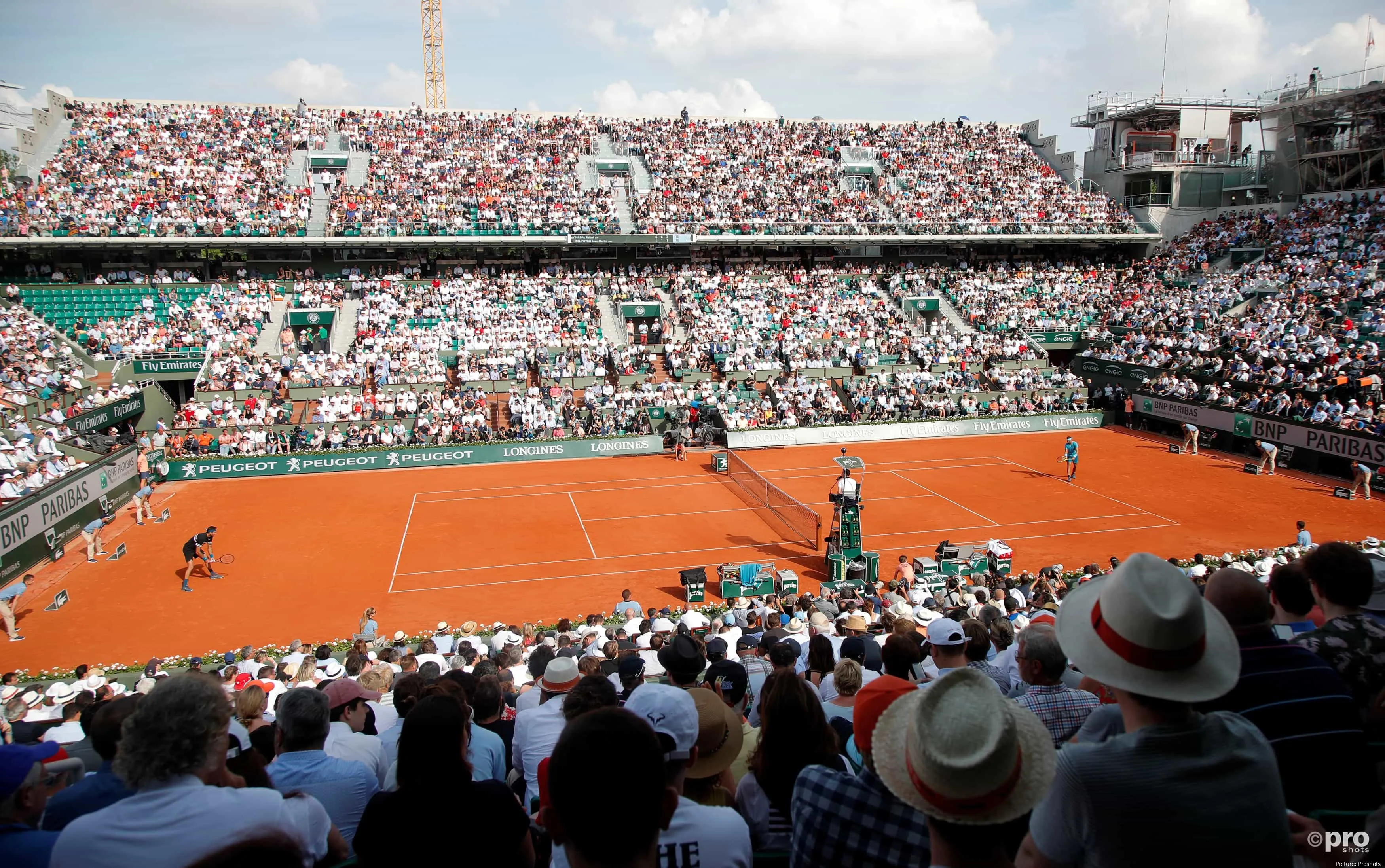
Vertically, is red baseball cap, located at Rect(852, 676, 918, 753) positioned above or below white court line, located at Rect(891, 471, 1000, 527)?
above

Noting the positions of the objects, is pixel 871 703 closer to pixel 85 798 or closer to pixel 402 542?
pixel 85 798

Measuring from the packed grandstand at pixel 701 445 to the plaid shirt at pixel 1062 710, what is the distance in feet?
0.09

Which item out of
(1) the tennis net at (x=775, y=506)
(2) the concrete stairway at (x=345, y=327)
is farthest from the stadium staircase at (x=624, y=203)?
(1) the tennis net at (x=775, y=506)

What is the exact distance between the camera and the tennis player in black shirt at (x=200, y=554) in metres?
19.5

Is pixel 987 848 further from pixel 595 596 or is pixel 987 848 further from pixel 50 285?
pixel 50 285

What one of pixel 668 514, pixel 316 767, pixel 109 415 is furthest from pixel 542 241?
pixel 316 767

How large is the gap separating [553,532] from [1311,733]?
21.6 m

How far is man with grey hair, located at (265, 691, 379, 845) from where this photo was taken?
4629 mm

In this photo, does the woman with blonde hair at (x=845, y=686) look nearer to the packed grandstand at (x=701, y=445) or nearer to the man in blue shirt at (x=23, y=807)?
the packed grandstand at (x=701, y=445)

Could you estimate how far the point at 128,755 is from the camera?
3.23 m

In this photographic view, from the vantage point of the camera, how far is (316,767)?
468 centimetres

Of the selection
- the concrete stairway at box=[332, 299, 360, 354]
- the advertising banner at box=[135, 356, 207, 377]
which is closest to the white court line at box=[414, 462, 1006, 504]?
the concrete stairway at box=[332, 299, 360, 354]

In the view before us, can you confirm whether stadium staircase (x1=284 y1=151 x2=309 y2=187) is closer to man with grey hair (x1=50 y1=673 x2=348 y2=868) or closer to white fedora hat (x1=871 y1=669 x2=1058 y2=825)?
man with grey hair (x1=50 y1=673 x2=348 y2=868)

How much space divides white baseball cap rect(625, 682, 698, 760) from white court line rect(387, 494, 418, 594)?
17.2m
